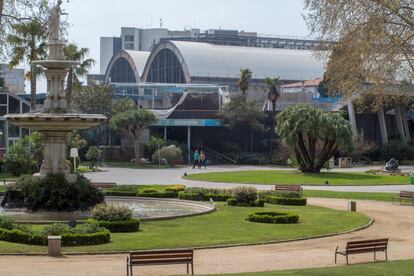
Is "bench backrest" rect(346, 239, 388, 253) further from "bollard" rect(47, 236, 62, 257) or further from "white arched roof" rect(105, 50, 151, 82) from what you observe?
"white arched roof" rect(105, 50, 151, 82)

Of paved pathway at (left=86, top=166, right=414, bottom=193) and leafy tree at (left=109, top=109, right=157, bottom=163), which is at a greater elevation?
leafy tree at (left=109, top=109, right=157, bottom=163)

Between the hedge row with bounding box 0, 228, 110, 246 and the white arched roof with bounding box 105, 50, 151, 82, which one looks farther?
the white arched roof with bounding box 105, 50, 151, 82

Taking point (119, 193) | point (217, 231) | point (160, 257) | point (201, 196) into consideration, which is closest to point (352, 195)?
point (201, 196)

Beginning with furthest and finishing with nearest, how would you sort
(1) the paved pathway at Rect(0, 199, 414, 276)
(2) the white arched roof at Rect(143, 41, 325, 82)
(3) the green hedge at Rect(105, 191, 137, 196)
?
(2) the white arched roof at Rect(143, 41, 325, 82) → (3) the green hedge at Rect(105, 191, 137, 196) → (1) the paved pathway at Rect(0, 199, 414, 276)

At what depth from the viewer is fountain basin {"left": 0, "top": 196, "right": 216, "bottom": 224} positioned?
28.9 meters

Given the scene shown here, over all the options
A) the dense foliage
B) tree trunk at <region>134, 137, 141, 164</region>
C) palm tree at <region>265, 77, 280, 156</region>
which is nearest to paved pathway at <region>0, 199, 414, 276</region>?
the dense foliage

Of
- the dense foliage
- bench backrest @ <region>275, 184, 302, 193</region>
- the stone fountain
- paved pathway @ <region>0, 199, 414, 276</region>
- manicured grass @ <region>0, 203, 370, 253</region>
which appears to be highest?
the stone fountain

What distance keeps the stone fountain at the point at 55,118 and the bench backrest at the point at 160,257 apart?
40.3 feet

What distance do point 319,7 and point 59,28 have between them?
38.6ft

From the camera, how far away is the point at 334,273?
17.8 meters

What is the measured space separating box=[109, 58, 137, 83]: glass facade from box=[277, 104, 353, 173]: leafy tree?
62.5 metres

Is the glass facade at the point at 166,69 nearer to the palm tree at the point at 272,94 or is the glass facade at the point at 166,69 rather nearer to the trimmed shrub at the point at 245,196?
the palm tree at the point at 272,94

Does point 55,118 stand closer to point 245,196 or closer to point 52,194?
point 52,194

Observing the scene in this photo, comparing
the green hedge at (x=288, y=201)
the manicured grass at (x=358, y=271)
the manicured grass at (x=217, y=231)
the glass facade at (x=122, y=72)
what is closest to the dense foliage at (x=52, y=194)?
the manicured grass at (x=217, y=231)
